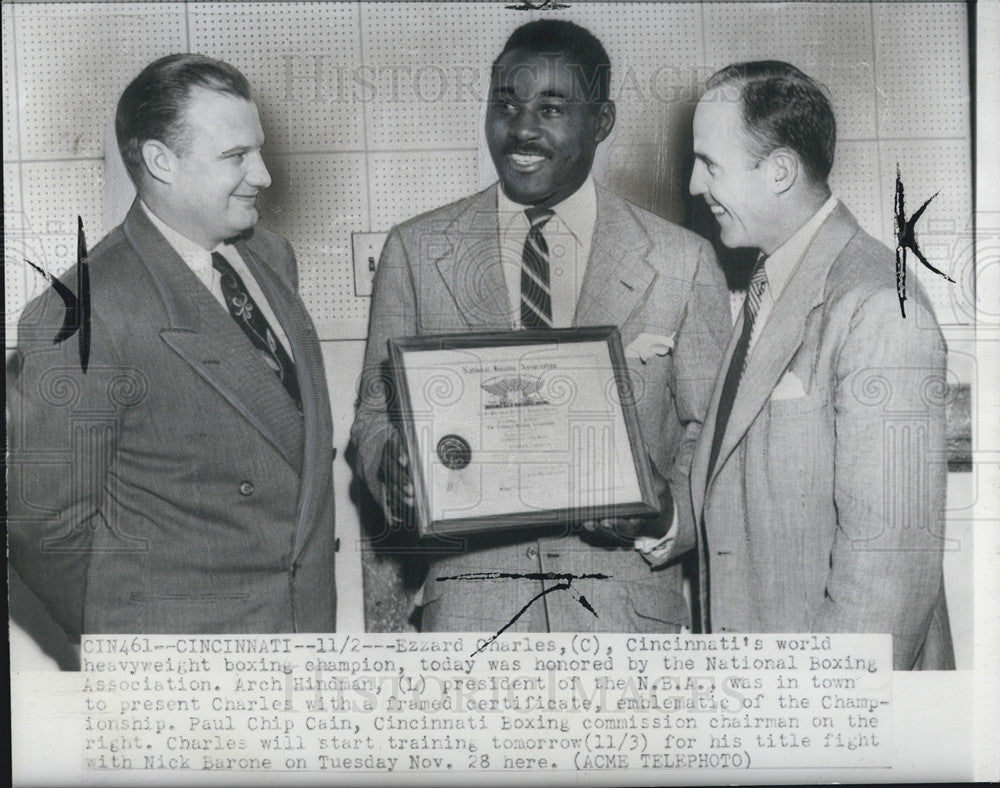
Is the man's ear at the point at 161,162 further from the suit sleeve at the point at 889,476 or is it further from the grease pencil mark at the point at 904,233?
the grease pencil mark at the point at 904,233

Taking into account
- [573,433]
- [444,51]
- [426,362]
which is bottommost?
[573,433]

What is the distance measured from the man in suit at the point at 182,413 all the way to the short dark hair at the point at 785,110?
1.35m

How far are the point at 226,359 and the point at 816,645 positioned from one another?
5.96 feet

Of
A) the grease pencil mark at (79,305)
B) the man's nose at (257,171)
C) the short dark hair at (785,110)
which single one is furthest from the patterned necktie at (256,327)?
the short dark hair at (785,110)

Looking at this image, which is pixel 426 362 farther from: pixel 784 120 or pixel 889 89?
pixel 889 89

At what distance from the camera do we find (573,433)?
3.12m

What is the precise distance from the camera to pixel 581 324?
123 inches

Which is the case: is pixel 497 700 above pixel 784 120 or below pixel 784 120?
below

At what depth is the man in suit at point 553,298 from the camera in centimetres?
312

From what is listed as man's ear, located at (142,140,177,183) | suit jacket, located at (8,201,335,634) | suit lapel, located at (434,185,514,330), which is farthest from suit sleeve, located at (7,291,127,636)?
suit lapel, located at (434,185,514,330)

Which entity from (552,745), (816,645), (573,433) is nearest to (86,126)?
(573,433)

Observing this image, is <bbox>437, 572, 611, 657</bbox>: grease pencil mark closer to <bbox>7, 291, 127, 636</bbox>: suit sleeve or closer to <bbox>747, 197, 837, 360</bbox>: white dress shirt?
<bbox>747, 197, 837, 360</bbox>: white dress shirt

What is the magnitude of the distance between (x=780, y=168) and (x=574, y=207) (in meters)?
0.58
